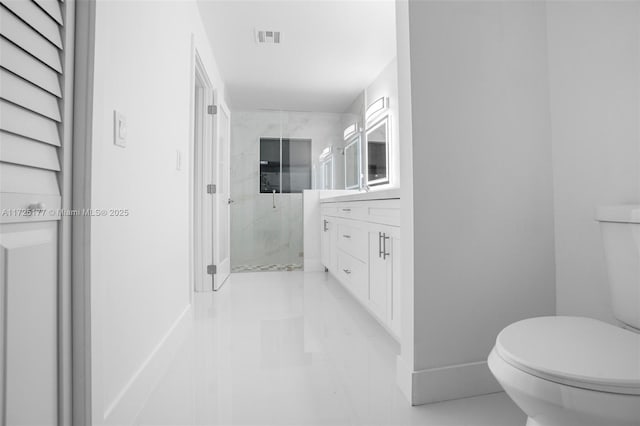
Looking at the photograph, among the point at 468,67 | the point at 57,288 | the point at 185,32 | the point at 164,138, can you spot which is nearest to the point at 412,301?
the point at 468,67

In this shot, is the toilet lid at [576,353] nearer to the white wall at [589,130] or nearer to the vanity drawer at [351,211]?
the white wall at [589,130]

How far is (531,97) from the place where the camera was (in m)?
1.46

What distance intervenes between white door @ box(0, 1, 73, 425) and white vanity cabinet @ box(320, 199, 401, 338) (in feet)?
4.19

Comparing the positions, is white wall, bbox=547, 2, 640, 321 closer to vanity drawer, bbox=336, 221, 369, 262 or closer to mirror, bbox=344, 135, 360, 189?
vanity drawer, bbox=336, 221, 369, 262

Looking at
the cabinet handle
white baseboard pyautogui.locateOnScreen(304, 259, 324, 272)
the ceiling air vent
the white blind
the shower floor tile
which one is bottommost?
the shower floor tile

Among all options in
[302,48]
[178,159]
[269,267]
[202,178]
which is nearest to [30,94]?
[178,159]

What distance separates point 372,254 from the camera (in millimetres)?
2004

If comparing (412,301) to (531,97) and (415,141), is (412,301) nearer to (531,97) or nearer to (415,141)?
(415,141)

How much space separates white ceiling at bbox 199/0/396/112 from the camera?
2.59 metres

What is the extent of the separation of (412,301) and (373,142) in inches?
112

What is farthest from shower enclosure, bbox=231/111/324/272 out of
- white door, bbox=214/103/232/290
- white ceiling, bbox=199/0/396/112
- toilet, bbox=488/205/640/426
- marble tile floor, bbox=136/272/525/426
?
toilet, bbox=488/205/640/426

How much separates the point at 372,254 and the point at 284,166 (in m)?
2.78

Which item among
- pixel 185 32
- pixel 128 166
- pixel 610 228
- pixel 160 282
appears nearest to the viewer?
pixel 610 228

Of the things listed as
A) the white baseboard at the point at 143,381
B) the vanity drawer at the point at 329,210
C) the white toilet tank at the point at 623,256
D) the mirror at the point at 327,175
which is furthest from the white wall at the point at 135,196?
the mirror at the point at 327,175
